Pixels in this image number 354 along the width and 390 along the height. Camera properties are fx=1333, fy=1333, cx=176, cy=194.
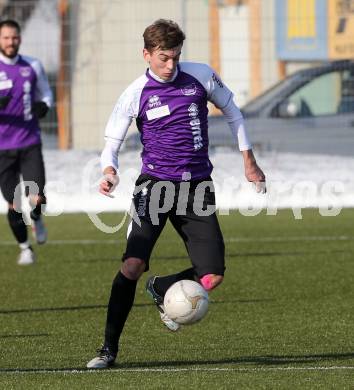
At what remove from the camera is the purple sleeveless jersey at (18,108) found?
13.4 m

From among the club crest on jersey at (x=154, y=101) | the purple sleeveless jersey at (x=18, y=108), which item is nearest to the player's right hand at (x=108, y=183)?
the club crest on jersey at (x=154, y=101)

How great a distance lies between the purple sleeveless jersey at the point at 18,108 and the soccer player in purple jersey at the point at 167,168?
5466 millimetres

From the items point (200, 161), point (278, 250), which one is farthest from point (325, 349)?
point (278, 250)

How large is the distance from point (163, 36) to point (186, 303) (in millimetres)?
1538

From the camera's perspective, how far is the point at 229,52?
68.4ft

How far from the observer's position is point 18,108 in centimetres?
1354

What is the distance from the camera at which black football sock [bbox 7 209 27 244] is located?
45.3ft

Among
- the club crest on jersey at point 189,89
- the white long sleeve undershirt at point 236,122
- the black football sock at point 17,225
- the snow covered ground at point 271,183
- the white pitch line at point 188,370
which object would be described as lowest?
the snow covered ground at point 271,183

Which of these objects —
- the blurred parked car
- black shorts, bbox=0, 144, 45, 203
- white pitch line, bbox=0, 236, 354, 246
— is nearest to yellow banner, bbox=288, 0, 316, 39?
the blurred parked car

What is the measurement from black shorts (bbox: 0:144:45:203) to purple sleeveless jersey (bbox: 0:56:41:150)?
0.07m

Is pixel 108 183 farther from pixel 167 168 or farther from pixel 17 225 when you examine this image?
pixel 17 225

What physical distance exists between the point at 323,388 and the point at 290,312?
332 cm

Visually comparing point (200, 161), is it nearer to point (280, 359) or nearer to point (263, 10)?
point (280, 359)

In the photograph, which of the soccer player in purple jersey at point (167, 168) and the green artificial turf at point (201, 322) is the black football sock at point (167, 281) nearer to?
the soccer player in purple jersey at point (167, 168)
